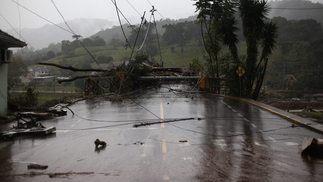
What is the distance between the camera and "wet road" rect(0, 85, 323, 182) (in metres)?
5.73

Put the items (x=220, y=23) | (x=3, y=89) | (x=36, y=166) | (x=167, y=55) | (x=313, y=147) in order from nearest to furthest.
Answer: (x=36, y=166) → (x=313, y=147) → (x=3, y=89) → (x=220, y=23) → (x=167, y=55)

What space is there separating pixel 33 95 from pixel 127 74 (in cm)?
1116

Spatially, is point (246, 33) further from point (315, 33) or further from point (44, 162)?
point (315, 33)

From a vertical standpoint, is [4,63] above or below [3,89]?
above

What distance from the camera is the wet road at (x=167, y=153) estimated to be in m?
5.73

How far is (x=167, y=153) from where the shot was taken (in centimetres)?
718

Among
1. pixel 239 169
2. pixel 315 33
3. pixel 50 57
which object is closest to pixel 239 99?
pixel 239 169

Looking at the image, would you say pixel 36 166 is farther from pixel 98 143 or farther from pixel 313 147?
pixel 313 147

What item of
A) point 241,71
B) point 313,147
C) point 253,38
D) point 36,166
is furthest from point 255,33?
point 36,166

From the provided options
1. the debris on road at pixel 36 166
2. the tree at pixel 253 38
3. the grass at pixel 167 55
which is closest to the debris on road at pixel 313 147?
the debris on road at pixel 36 166

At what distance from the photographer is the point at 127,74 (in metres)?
26.2

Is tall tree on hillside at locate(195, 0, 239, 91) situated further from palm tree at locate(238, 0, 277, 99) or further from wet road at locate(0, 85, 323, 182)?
wet road at locate(0, 85, 323, 182)

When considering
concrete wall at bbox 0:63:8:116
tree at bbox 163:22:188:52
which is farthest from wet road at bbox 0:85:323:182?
tree at bbox 163:22:188:52

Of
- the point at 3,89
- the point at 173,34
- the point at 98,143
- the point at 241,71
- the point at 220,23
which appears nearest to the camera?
the point at 98,143
